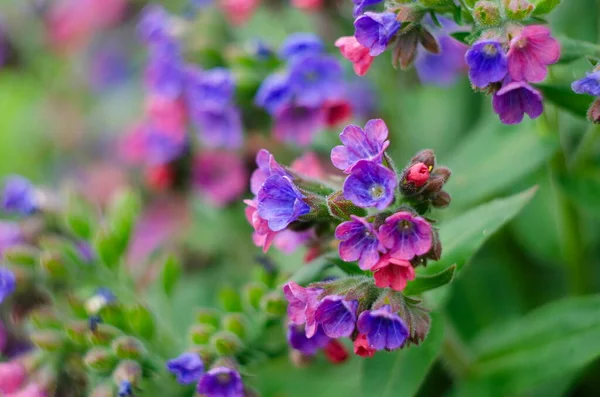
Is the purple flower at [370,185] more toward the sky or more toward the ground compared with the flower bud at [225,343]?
more toward the sky

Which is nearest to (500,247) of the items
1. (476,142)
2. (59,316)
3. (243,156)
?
(476,142)

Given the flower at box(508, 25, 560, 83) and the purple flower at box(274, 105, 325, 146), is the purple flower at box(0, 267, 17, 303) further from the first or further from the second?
the flower at box(508, 25, 560, 83)

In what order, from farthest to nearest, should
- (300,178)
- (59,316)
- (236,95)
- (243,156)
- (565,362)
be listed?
(243,156), (236,95), (59,316), (565,362), (300,178)

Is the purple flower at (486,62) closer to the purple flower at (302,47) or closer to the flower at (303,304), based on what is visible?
the flower at (303,304)

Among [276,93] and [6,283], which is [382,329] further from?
[6,283]

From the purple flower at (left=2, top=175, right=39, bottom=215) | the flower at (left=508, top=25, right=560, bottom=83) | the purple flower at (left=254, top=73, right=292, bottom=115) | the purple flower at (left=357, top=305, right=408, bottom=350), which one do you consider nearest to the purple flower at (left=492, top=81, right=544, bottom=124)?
the flower at (left=508, top=25, right=560, bottom=83)

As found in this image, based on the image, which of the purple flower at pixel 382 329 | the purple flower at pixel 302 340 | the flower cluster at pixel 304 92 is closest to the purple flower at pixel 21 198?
the flower cluster at pixel 304 92

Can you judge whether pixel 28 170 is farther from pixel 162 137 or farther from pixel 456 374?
pixel 456 374
